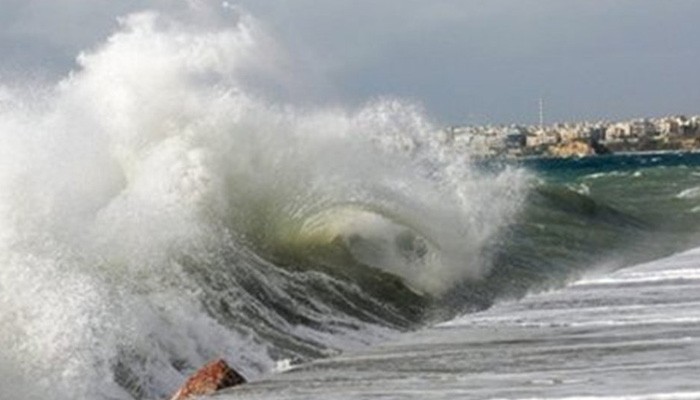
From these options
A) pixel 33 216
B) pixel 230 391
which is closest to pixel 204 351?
pixel 33 216

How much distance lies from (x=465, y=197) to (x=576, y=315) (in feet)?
72.2

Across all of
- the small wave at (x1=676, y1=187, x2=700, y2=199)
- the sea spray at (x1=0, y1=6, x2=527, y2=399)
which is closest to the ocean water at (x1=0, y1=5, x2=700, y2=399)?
the sea spray at (x1=0, y1=6, x2=527, y2=399)

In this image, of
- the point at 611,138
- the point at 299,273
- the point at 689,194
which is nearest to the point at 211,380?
the point at 299,273

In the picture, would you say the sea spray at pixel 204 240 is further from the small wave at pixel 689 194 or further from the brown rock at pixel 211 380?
the small wave at pixel 689 194

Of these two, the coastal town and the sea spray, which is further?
the coastal town

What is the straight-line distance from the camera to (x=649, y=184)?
215 feet

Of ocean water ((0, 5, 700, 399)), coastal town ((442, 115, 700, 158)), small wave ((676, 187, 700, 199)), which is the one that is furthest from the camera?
coastal town ((442, 115, 700, 158))

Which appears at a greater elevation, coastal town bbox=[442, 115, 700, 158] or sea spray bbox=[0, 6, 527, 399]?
coastal town bbox=[442, 115, 700, 158]

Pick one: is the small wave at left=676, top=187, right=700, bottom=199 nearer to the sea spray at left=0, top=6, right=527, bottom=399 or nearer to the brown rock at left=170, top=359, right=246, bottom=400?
the sea spray at left=0, top=6, right=527, bottom=399

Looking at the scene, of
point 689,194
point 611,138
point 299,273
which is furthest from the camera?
point 611,138

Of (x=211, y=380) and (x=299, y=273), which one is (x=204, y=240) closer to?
(x=299, y=273)

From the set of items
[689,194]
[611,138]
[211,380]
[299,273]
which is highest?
[611,138]

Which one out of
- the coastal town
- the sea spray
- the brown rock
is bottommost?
the brown rock

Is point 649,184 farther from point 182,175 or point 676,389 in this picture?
point 676,389
